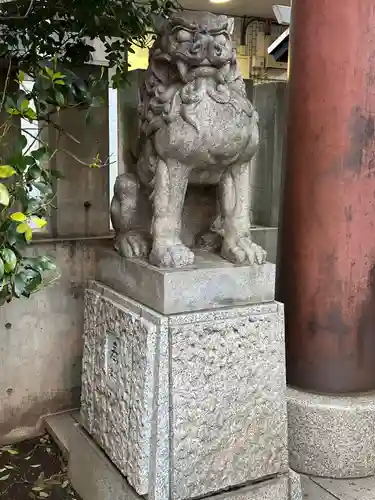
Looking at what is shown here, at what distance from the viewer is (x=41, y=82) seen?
1.86m

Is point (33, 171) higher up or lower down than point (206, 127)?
lower down

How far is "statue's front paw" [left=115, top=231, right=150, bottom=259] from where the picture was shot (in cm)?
214

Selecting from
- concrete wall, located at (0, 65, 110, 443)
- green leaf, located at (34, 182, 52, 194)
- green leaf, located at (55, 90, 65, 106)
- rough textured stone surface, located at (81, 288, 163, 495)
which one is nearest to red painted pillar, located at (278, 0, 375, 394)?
rough textured stone surface, located at (81, 288, 163, 495)

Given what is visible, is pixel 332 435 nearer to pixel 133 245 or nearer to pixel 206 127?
→ pixel 133 245

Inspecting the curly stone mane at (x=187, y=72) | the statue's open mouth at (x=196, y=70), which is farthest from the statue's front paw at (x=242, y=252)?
the statue's open mouth at (x=196, y=70)

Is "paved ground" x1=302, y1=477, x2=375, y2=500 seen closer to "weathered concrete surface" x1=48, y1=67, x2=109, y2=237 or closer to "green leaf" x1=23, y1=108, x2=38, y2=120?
"weathered concrete surface" x1=48, y1=67, x2=109, y2=237

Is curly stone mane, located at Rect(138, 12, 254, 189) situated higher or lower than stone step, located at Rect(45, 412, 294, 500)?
higher

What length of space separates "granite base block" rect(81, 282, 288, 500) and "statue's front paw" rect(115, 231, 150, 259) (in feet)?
0.54

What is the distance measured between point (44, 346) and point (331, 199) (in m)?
1.46

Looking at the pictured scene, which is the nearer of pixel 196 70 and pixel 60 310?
pixel 196 70

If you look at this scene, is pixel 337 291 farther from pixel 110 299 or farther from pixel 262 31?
pixel 262 31

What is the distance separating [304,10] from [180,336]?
1429 millimetres

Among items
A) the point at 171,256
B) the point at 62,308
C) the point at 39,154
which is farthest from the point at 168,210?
the point at 62,308

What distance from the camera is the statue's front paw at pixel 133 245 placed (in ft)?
7.02
